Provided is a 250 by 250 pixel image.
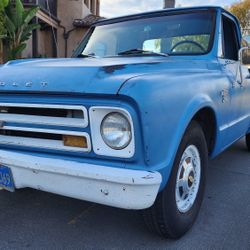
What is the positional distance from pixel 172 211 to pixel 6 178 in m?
1.17

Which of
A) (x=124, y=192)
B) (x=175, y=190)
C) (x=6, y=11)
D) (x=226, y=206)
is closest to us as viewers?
(x=124, y=192)

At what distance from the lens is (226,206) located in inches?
137

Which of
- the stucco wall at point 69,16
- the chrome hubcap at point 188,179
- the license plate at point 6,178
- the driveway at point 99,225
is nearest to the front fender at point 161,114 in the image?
the chrome hubcap at point 188,179

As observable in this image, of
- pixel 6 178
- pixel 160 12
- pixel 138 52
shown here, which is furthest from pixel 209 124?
pixel 6 178

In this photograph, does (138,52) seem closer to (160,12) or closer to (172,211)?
(160,12)

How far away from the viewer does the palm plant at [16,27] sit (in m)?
10.8

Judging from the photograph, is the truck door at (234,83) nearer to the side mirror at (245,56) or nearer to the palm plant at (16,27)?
the side mirror at (245,56)

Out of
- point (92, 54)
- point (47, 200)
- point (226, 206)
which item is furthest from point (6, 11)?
point (226, 206)

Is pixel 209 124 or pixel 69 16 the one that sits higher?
pixel 69 16

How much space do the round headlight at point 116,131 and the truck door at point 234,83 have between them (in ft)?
5.82

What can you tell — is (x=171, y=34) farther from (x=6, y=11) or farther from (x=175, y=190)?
(x=6, y=11)

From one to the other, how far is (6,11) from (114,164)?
10.1 m

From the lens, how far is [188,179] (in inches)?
113

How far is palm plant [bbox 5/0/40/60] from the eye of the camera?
35.6 feet
